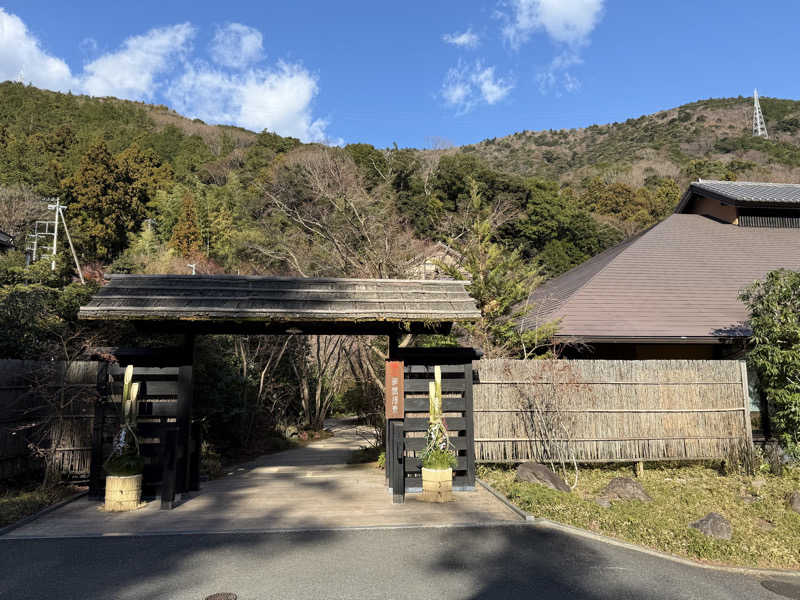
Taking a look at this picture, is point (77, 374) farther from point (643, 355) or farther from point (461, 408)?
point (643, 355)

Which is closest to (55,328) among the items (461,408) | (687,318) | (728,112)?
(461,408)

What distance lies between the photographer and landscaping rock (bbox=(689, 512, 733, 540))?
5637 mm

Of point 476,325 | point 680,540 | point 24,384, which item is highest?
point 476,325

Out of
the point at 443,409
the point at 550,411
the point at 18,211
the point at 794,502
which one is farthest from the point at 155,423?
the point at 18,211

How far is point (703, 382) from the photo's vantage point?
9.17m

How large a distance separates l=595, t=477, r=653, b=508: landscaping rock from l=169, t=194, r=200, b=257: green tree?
24811mm

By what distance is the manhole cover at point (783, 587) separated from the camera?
4.41m

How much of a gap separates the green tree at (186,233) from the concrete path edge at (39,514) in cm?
2186

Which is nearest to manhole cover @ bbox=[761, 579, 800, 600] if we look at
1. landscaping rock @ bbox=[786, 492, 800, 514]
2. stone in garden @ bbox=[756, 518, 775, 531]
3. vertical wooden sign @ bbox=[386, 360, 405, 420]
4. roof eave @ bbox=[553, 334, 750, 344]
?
stone in garden @ bbox=[756, 518, 775, 531]

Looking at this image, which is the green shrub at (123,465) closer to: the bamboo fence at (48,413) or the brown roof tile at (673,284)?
the bamboo fence at (48,413)

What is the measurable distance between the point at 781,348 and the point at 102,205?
112 ft

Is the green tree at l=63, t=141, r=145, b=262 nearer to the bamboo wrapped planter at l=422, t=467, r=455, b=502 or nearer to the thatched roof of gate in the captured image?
the thatched roof of gate

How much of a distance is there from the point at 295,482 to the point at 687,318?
8.58 metres

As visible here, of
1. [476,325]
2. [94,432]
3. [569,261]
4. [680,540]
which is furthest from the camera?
[569,261]
